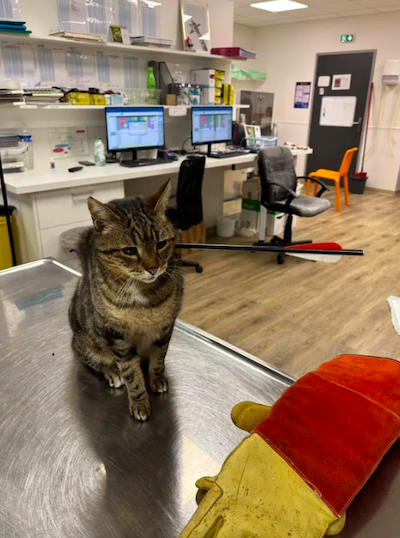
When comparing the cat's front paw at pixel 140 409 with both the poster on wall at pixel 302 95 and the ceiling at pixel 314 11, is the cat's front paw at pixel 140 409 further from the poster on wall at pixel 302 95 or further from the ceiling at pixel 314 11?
the poster on wall at pixel 302 95

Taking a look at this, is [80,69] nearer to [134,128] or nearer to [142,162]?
[134,128]

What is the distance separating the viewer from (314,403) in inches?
29.7

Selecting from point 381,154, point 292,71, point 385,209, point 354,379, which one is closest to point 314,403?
point 354,379

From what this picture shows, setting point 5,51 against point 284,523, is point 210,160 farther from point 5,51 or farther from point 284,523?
point 284,523

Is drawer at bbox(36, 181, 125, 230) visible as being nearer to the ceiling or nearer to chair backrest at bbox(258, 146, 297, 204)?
chair backrest at bbox(258, 146, 297, 204)

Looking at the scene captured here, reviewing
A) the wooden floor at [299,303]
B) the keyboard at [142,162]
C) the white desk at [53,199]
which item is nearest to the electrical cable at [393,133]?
the wooden floor at [299,303]

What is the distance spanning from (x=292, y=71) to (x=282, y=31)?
0.71 metres

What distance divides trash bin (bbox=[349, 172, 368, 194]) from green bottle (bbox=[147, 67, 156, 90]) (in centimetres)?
422

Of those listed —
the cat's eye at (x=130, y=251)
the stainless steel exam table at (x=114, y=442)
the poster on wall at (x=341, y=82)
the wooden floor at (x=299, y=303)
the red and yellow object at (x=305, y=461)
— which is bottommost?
the wooden floor at (x=299, y=303)

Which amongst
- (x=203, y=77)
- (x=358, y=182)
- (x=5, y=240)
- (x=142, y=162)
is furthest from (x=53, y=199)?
(x=358, y=182)

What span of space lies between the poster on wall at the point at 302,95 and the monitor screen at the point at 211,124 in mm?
3602

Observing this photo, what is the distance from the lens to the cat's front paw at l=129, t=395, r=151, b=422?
949mm

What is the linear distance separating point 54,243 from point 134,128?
1404 mm

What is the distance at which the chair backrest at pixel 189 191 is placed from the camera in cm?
353
